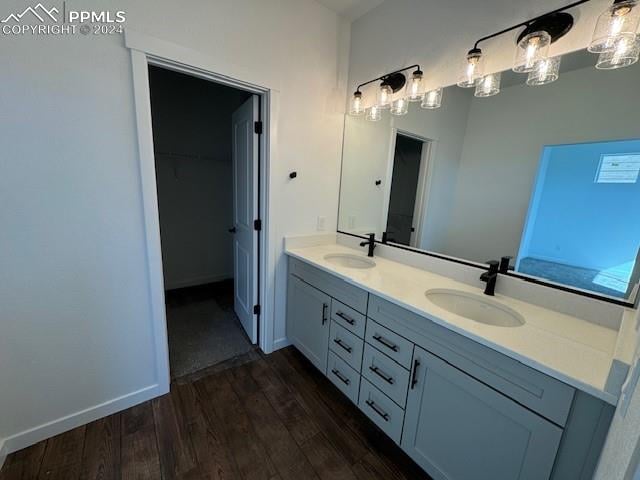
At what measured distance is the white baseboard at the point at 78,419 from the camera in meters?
1.28

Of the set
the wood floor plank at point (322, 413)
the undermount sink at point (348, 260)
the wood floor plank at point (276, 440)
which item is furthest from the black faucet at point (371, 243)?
the wood floor plank at point (276, 440)

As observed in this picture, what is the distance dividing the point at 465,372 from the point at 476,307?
1.43 feet

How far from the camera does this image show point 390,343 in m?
1.31

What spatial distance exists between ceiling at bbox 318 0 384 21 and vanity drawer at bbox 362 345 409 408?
7.54 feet

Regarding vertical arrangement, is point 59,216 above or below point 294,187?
below

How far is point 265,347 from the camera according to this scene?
2094 mm

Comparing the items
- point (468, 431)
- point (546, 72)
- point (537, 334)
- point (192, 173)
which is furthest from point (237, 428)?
point (192, 173)

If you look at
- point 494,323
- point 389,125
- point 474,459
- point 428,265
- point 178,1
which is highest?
point 178,1

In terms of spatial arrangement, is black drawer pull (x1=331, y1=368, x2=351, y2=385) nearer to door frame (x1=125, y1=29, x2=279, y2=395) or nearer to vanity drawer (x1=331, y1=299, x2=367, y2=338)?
vanity drawer (x1=331, y1=299, x2=367, y2=338)

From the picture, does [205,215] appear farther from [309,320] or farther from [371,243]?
[371,243]

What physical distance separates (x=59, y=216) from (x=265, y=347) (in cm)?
154

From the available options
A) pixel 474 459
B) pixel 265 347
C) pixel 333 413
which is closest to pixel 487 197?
pixel 474 459

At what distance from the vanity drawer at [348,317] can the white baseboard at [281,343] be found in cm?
74

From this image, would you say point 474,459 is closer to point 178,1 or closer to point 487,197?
point 487,197
